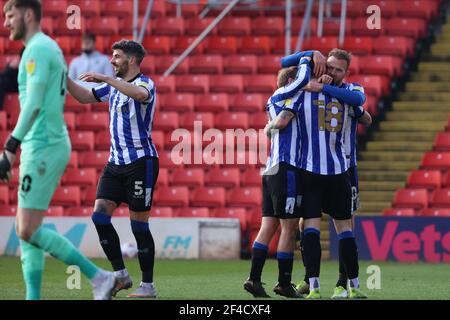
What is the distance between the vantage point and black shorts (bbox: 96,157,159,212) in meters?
9.87

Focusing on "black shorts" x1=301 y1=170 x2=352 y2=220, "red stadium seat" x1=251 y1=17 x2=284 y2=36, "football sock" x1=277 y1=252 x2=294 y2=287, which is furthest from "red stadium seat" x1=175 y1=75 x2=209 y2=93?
"black shorts" x1=301 y1=170 x2=352 y2=220

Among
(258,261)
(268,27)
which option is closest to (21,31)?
(258,261)

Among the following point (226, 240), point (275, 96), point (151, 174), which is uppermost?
point (275, 96)

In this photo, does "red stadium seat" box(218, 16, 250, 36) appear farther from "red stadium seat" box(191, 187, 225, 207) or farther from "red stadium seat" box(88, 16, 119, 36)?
"red stadium seat" box(191, 187, 225, 207)

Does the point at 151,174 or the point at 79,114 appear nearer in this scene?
the point at 151,174

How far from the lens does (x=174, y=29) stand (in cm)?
2036

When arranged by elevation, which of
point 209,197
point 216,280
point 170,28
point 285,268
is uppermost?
point 170,28

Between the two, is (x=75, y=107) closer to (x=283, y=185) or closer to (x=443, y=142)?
(x=443, y=142)

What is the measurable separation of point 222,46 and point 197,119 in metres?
2.24

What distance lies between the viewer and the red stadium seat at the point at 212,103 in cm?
1858

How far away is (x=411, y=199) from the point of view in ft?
56.3
